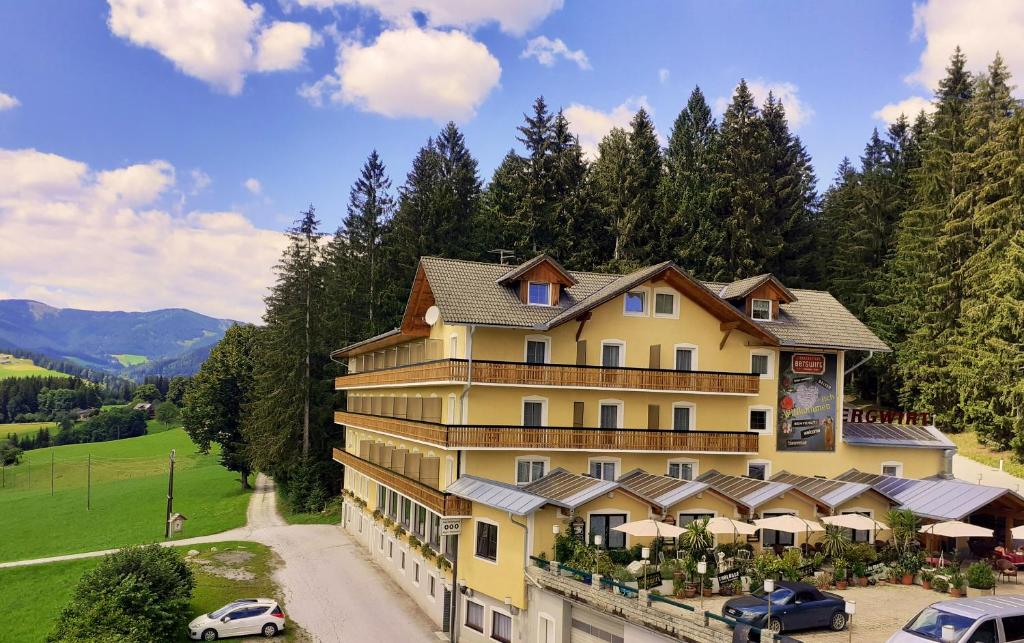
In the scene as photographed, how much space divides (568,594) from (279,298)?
53352 mm

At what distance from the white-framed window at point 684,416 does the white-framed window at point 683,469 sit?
5.83 ft

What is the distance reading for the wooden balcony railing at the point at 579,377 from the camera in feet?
112

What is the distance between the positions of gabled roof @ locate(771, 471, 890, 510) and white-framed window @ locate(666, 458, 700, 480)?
4.38 m

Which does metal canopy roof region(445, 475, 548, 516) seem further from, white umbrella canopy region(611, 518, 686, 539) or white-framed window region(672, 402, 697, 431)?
white-framed window region(672, 402, 697, 431)

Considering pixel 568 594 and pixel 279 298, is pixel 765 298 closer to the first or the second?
pixel 568 594

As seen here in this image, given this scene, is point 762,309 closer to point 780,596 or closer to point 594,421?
point 594,421

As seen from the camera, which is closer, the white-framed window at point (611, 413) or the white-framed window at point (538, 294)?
the white-framed window at point (538, 294)

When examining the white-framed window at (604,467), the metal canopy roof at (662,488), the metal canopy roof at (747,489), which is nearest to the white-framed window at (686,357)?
the metal canopy roof at (747,489)

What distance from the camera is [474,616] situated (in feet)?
108

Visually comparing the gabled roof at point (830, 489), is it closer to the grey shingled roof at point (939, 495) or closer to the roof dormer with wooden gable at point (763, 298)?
the grey shingled roof at point (939, 495)

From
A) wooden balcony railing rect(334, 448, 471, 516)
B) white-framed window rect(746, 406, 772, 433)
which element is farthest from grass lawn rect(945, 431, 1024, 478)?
wooden balcony railing rect(334, 448, 471, 516)

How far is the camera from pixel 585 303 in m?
36.7

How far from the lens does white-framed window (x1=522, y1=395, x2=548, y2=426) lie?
119ft

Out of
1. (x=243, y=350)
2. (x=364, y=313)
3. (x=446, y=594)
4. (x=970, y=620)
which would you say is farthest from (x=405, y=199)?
(x=970, y=620)
